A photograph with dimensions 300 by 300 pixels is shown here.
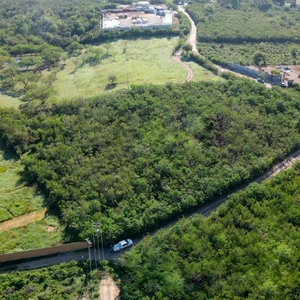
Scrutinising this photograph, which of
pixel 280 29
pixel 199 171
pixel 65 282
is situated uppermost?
pixel 280 29

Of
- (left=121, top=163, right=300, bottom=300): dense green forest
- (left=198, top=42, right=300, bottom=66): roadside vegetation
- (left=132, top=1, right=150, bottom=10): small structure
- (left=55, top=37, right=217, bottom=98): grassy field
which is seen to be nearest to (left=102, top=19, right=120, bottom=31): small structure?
(left=55, top=37, right=217, bottom=98): grassy field

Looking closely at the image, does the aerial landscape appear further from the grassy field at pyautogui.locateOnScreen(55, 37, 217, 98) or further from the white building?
the white building

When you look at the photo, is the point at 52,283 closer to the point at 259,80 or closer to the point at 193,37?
the point at 259,80

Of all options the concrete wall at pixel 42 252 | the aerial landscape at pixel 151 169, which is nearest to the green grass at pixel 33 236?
the aerial landscape at pixel 151 169

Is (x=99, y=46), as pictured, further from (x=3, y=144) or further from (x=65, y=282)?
(x=65, y=282)

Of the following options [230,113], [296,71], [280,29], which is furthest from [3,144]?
[280,29]

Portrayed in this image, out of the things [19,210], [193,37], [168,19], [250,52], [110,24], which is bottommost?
[19,210]

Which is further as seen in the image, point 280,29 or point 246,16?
point 246,16

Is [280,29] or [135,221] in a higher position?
[280,29]

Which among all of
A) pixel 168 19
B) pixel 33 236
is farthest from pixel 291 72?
pixel 33 236
